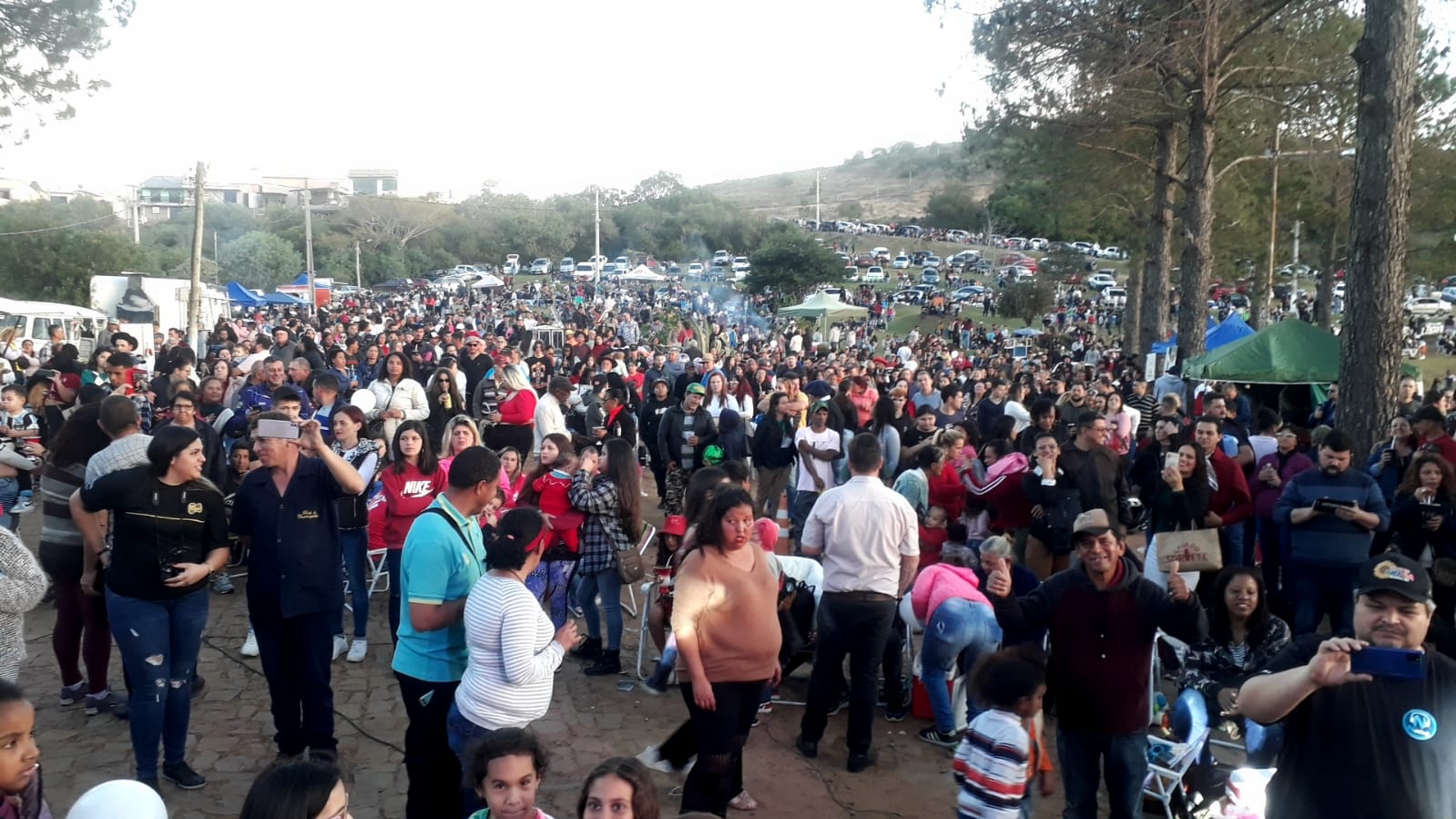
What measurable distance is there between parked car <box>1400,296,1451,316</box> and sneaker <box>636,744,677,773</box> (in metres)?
45.4

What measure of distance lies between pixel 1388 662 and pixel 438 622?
2.85 m

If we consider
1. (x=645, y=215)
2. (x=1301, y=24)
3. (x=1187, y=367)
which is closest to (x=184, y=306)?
(x=1187, y=367)

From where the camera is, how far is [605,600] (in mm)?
5984

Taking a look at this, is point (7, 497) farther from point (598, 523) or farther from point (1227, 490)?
point (1227, 490)

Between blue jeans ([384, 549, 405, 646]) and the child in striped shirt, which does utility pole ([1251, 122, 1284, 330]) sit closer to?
blue jeans ([384, 549, 405, 646])

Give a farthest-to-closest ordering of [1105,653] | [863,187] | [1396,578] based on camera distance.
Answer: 1. [863,187]
2. [1105,653]
3. [1396,578]

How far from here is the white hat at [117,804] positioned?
2039 mm

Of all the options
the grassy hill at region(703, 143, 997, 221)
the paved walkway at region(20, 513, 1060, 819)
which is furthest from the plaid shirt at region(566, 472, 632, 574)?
the grassy hill at region(703, 143, 997, 221)

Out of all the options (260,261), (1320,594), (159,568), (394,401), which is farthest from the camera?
(260,261)

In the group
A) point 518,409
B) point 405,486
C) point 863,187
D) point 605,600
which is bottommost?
point 605,600

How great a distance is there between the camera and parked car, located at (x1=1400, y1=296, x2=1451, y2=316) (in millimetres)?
42594

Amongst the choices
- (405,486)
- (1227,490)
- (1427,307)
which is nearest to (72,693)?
(405,486)

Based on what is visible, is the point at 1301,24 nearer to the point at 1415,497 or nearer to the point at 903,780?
the point at 1415,497

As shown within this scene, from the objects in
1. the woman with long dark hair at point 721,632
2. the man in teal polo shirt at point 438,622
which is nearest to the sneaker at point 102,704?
the man in teal polo shirt at point 438,622
